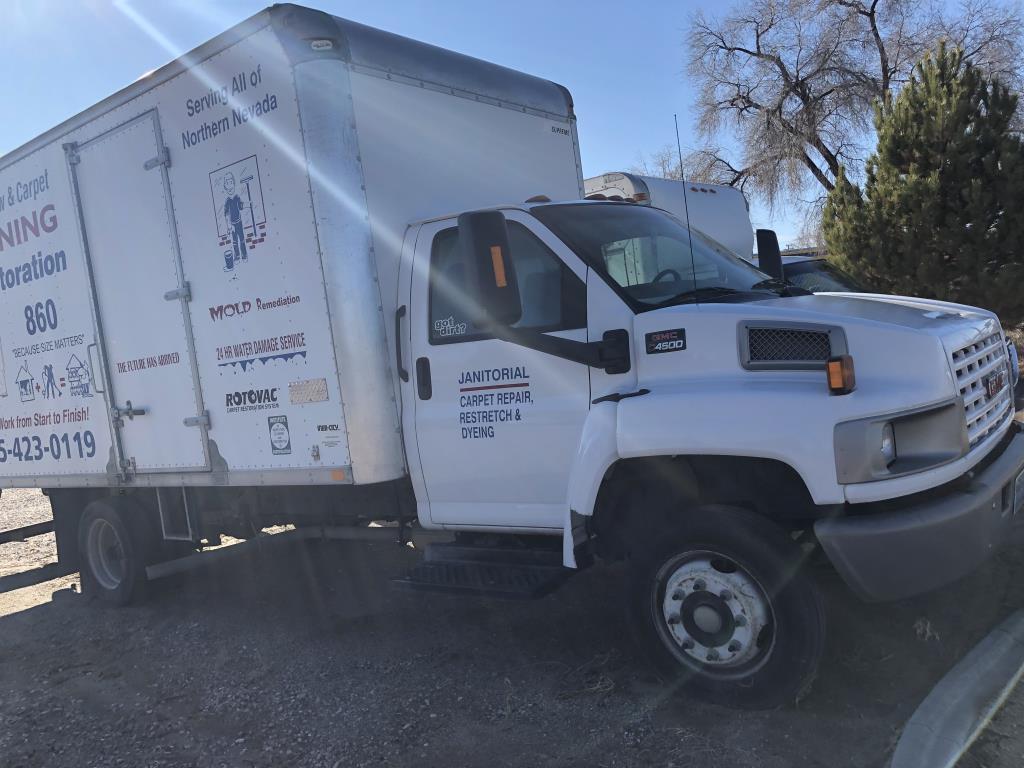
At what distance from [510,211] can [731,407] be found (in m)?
1.59

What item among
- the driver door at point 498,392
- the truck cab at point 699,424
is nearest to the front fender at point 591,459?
the truck cab at point 699,424

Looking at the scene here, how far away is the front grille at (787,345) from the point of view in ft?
11.5

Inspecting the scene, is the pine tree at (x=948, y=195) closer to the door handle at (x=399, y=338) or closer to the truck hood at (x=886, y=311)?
the truck hood at (x=886, y=311)

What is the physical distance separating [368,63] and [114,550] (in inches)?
163

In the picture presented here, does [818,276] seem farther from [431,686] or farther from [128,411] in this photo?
[128,411]

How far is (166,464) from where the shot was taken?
562cm

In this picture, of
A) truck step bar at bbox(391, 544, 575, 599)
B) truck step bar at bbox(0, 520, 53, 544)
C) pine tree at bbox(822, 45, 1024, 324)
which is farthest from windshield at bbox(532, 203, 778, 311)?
pine tree at bbox(822, 45, 1024, 324)

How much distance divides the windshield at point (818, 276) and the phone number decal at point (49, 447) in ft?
23.0

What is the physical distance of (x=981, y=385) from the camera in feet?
12.4

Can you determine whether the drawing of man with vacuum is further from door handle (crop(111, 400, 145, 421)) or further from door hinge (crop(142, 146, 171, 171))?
door handle (crop(111, 400, 145, 421))

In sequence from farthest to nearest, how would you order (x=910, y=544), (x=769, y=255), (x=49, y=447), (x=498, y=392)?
(x=49, y=447)
(x=769, y=255)
(x=498, y=392)
(x=910, y=544)

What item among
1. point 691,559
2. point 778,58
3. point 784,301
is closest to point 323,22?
point 784,301

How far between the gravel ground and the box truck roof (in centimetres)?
318

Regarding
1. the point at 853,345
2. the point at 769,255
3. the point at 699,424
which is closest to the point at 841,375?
the point at 853,345
